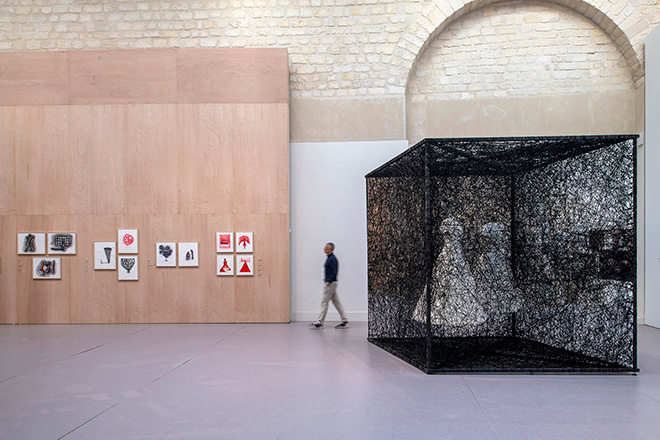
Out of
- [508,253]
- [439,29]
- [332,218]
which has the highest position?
[439,29]

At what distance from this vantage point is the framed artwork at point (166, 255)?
393 inches

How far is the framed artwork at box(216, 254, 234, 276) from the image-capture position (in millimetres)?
9961

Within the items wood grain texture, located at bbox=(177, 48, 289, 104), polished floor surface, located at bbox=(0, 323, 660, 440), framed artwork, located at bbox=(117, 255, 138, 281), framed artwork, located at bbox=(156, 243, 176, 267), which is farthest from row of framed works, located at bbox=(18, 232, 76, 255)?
wood grain texture, located at bbox=(177, 48, 289, 104)

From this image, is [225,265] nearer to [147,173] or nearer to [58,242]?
[147,173]

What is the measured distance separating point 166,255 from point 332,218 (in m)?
3.44

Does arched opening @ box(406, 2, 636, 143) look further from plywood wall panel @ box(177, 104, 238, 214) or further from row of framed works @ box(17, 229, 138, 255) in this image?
row of framed works @ box(17, 229, 138, 255)

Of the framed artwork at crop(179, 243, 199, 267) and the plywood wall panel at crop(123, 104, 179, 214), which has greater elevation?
the plywood wall panel at crop(123, 104, 179, 214)

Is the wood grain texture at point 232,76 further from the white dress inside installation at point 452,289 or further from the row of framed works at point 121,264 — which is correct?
the white dress inside installation at point 452,289

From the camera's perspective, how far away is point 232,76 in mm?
10141

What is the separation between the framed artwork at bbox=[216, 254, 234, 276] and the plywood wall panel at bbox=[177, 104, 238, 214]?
0.94 metres

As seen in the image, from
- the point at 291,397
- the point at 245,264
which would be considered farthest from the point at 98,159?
the point at 291,397

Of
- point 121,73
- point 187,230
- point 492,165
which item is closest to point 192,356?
point 187,230

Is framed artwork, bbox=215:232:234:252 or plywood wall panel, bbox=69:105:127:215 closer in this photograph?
framed artwork, bbox=215:232:234:252

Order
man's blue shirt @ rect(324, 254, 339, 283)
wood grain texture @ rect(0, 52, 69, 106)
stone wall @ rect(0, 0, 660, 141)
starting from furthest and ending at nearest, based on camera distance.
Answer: stone wall @ rect(0, 0, 660, 141) → wood grain texture @ rect(0, 52, 69, 106) → man's blue shirt @ rect(324, 254, 339, 283)
